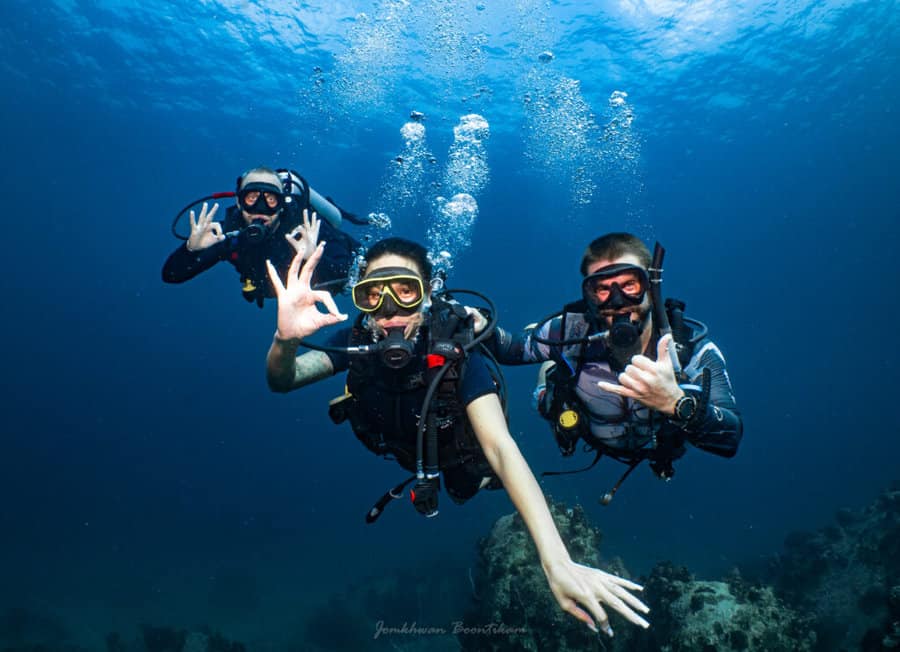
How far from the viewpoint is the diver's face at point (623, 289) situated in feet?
12.6

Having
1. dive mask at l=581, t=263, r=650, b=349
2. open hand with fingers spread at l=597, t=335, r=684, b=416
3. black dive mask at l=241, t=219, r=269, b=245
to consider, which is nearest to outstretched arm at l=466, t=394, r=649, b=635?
open hand with fingers spread at l=597, t=335, r=684, b=416

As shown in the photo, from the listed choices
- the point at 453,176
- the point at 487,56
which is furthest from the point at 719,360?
the point at 453,176

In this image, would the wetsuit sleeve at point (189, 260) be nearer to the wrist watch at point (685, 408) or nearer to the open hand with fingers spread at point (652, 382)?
the open hand with fingers spread at point (652, 382)

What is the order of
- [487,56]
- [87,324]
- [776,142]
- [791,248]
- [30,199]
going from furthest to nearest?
[87,324], [791,248], [30,199], [776,142], [487,56]

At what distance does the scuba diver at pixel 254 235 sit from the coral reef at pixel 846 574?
1573cm

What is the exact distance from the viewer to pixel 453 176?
127ft

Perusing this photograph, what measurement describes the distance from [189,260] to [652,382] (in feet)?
21.7

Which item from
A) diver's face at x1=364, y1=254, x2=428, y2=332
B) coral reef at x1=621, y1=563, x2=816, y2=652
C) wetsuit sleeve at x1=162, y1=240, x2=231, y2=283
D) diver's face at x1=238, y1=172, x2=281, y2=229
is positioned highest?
diver's face at x1=238, y1=172, x2=281, y2=229

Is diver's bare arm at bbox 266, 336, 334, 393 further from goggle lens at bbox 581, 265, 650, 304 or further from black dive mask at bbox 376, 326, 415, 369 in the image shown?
goggle lens at bbox 581, 265, 650, 304

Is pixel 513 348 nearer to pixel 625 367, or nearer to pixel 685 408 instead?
pixel 625 367

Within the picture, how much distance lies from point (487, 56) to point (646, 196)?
95.1ft

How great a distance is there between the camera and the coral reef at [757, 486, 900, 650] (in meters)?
12.6

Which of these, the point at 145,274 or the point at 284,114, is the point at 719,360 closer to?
the point at 284,114

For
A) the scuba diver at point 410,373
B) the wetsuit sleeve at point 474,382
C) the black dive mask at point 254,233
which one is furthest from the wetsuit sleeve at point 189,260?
the wetsuit sleeve at point 474,382
